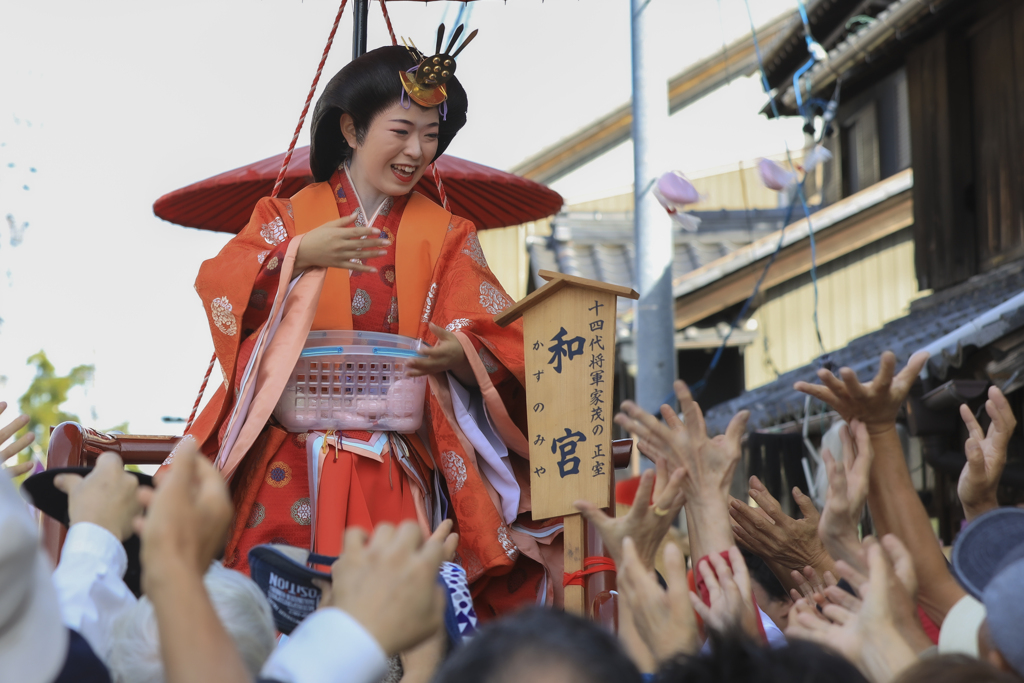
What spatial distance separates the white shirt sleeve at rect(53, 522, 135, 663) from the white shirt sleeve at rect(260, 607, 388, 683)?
1.72ft

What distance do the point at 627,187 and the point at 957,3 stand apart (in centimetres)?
1005

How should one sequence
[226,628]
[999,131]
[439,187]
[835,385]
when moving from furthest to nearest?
[999,131] → [439,187] → [835,385] → [226,628]

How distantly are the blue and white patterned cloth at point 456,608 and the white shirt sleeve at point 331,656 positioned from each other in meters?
1.12

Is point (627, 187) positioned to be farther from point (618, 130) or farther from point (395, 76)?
point (395, 76)

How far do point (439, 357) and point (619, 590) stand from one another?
1.43 metres

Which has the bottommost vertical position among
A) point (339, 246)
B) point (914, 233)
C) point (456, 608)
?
point (456, 608)

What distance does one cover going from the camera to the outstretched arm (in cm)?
243

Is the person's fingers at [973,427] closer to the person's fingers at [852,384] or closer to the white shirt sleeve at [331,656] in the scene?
the person's fingers at [852,384]

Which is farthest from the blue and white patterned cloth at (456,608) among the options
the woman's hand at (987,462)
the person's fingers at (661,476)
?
the woman's hand at (987,462)

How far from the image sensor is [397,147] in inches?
147

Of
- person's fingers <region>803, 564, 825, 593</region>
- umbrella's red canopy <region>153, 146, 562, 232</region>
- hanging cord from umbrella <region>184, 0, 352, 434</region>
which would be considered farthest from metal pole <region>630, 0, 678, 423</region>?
person's fingers <region>803, 564, 825, 593</region>

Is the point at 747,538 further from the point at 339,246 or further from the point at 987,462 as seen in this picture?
the point at 339,246

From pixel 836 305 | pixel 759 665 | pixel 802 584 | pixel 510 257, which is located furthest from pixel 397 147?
pixel 510 257

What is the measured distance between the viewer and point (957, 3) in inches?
341
